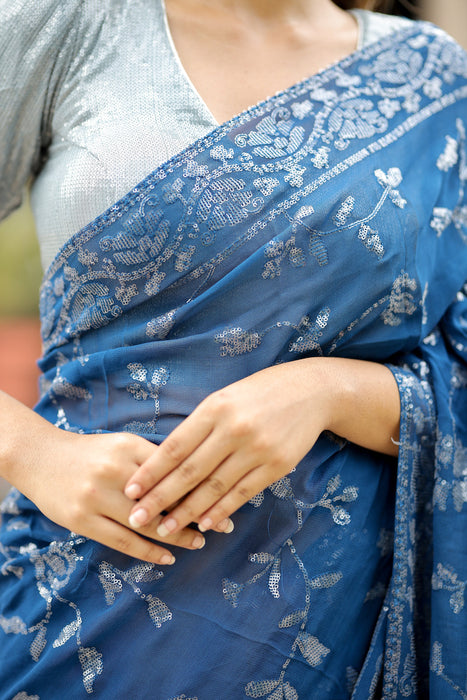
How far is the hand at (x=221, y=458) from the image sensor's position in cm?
67

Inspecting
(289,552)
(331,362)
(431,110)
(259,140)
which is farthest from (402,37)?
(289,552)

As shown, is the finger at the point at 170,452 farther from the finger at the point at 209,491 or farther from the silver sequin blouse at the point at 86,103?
the silver sequin blouse at the point at 86,103

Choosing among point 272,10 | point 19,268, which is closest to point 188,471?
point 272,10

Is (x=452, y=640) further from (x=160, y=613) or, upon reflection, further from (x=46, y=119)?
(x=46, y=119)

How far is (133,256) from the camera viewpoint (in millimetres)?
764

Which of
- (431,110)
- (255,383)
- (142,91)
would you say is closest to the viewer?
(255,383)

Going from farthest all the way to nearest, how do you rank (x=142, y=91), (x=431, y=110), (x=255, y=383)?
(x=431, y=110) < (x=142, y=91) < (x=255, y=383)

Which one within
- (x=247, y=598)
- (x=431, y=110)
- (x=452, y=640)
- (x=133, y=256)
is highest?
(x=431, y=110)

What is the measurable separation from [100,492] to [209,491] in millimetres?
113

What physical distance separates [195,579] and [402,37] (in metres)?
0.83

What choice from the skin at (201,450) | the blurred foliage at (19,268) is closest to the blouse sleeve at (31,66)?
the skin at (201,450)

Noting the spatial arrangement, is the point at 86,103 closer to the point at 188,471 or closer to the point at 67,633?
the point at 188,471

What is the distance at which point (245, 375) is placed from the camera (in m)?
0.77

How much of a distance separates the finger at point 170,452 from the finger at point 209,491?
4 centimetres
